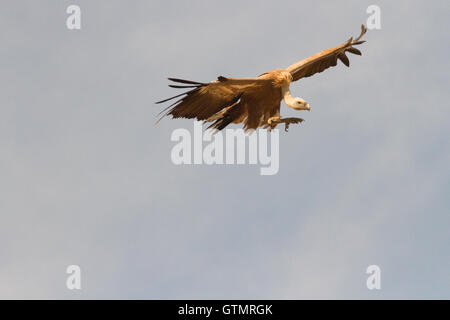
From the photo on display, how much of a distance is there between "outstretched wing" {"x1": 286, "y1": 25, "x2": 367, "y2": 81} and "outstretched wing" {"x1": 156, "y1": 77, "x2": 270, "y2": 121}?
1.54 meters

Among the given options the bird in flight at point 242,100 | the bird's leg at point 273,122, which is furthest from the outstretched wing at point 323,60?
the bird's leg at point 273,122

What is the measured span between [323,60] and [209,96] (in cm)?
374

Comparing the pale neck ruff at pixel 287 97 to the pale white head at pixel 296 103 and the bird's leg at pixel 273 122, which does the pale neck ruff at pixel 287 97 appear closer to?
the pale white head at pixel 296 103

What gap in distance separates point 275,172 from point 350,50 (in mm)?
4256

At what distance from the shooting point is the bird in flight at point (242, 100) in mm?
16031

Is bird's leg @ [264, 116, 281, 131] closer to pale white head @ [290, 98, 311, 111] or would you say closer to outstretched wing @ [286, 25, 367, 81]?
pale white head @ [290, 98, 311, 111]

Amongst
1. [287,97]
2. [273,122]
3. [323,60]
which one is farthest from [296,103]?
[323,60]

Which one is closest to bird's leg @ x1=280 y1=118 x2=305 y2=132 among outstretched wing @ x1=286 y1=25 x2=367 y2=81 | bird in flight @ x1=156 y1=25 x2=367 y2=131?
bird in flight @ x1=156 y1=25 x2=367 y2=131

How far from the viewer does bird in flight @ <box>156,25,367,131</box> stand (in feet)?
52.6

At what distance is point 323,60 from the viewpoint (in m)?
18.2

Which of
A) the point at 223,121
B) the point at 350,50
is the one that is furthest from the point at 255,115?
the point at 350,50

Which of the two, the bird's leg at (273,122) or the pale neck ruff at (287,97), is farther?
the bird's leg at (273,122)

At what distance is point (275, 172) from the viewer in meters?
16.5

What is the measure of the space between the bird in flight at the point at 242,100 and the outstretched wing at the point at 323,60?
0.06m
